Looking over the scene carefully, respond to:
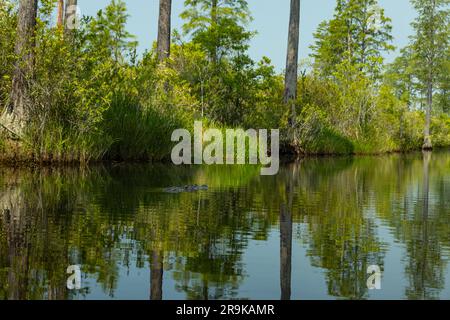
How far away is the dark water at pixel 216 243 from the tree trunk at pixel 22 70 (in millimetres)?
3668

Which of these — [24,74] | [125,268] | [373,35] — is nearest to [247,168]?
[24,74]

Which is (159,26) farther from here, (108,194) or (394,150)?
(394,150)

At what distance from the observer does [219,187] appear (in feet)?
32.7

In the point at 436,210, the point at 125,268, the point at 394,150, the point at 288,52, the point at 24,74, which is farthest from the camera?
the point at 394,150

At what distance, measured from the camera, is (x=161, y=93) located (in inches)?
695

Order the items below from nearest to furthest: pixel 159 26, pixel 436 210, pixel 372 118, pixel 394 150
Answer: pixel 436 210 < pixel 159 26 < pixel 372 118 < pixel 394 150

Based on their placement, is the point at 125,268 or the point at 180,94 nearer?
the point at 125,268

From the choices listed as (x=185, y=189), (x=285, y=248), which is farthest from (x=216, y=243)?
(x=185, y=189)

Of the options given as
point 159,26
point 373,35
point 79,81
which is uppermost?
point 373,35

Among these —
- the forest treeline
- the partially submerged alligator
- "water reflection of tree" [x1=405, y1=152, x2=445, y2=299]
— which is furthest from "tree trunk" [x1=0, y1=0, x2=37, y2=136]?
"water reflection of tree" [x1=405, y1=152, x2=445, y2=299]

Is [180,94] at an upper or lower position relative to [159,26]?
lower

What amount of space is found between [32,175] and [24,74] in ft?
10.2

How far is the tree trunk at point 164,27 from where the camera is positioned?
20.9m

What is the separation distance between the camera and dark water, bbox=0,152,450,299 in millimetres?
3641
